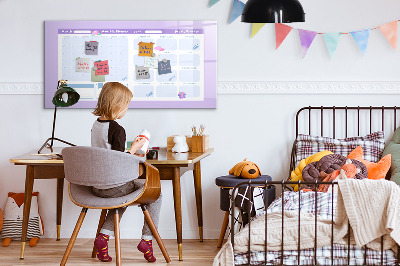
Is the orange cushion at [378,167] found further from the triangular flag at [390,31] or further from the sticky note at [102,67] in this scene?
the sticky note at [102,67]

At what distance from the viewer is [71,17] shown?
4.39m

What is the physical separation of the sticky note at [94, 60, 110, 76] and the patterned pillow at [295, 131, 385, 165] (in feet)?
4.72

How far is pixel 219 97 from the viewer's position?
173 inches

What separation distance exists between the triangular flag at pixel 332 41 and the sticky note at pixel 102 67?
1562 millimetres

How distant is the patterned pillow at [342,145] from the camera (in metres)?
4.15

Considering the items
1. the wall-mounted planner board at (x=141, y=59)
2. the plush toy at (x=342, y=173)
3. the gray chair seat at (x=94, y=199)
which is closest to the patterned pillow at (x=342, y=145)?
the plush toy at (x=342, y=173)

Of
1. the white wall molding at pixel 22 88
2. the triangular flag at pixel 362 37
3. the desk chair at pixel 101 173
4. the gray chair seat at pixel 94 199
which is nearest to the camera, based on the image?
the desk chair at pixel 101 173

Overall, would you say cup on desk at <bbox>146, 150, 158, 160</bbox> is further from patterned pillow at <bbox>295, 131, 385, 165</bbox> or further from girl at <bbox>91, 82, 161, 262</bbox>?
patterned pillow at <bbox>295, 131, 385, 165</bbox>

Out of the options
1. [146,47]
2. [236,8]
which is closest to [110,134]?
[146,47]

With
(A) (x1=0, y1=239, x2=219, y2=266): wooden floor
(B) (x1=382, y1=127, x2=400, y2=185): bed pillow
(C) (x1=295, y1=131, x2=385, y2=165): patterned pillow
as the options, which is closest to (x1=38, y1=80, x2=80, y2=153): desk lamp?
(A) (x1=0, y1=239, x2=219, y2=266): wooden floor

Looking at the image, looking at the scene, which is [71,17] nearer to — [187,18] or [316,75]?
[187,18]

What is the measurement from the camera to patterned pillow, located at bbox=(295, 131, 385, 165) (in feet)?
13.6

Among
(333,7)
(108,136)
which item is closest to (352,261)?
(108,136)

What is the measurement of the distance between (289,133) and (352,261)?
1551mm
